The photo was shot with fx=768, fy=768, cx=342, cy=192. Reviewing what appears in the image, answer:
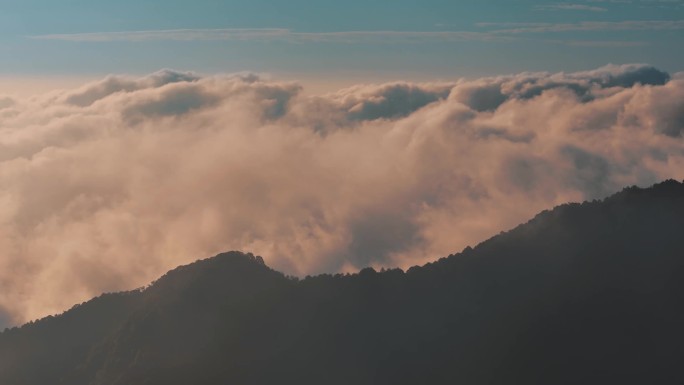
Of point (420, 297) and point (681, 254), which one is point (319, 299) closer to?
point (420, 297)

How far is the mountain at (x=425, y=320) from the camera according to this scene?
445 feet

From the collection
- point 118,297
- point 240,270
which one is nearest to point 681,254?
point 240,270

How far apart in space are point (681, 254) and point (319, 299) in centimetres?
7336

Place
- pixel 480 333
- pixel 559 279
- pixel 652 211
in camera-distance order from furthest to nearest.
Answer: pixel 652 211 < pixel 559 279 < pixel 480 333

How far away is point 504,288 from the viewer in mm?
152500

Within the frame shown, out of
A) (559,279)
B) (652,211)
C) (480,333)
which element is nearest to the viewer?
(480,333)

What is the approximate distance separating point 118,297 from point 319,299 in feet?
156

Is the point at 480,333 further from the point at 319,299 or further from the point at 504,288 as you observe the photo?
the point at 319,299

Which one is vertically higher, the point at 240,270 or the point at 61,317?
the point at 240,270

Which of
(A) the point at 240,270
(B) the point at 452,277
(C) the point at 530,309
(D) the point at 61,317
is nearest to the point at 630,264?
(C) the point at 530,309

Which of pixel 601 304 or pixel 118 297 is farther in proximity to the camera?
pixel 118 297

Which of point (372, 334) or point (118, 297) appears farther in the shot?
point (118, 297)

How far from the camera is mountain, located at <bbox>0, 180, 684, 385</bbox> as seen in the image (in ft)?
445

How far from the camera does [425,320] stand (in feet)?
479
